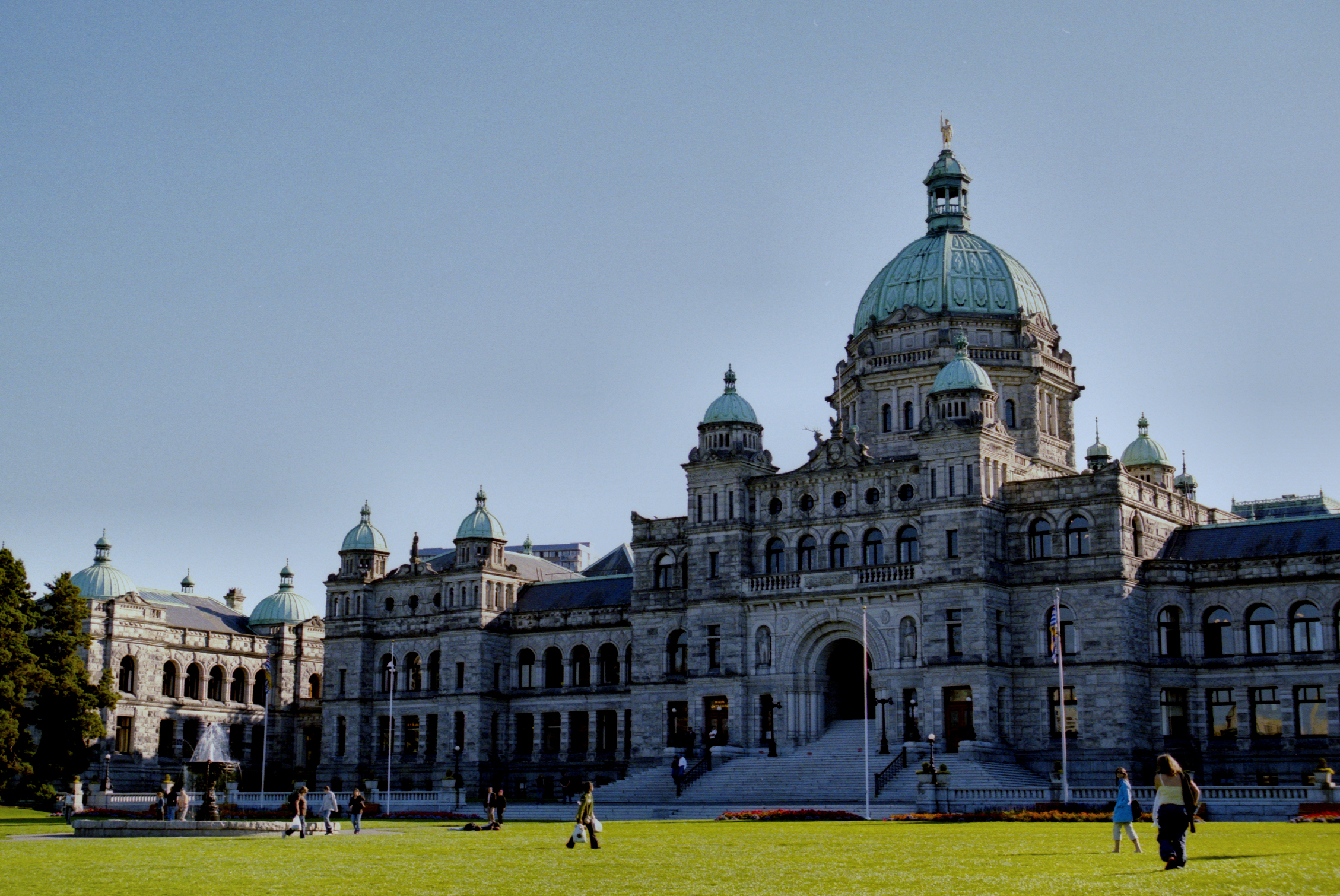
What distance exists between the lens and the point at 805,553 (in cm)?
8319

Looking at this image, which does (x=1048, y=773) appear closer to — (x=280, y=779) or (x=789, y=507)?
(x=789, y=507)

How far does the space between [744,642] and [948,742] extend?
1229 cm

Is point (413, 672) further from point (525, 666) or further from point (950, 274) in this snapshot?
point (950, 274)

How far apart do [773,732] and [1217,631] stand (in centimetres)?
2123

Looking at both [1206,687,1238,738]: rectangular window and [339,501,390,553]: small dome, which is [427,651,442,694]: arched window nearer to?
[339,501,390,553]: small dome

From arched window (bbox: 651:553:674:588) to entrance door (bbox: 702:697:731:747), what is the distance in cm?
828

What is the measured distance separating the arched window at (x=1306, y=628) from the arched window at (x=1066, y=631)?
30.9 feet

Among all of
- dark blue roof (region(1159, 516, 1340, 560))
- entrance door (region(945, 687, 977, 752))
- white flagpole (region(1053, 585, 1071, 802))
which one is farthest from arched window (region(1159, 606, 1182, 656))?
entrance door (region(945, 687, 977, 752))

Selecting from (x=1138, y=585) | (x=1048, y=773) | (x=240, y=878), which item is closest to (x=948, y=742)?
(x=1048, y=773)

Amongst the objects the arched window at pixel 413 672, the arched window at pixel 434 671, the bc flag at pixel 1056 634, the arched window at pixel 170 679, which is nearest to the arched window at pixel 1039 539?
the bc flag at pixel 1056 634

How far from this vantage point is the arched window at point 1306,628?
243 feet

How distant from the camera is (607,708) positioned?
95.6 meters

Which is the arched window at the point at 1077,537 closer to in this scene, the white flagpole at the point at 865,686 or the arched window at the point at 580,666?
the white flagpole at the point at 865,686

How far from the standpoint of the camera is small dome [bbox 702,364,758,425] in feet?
281
